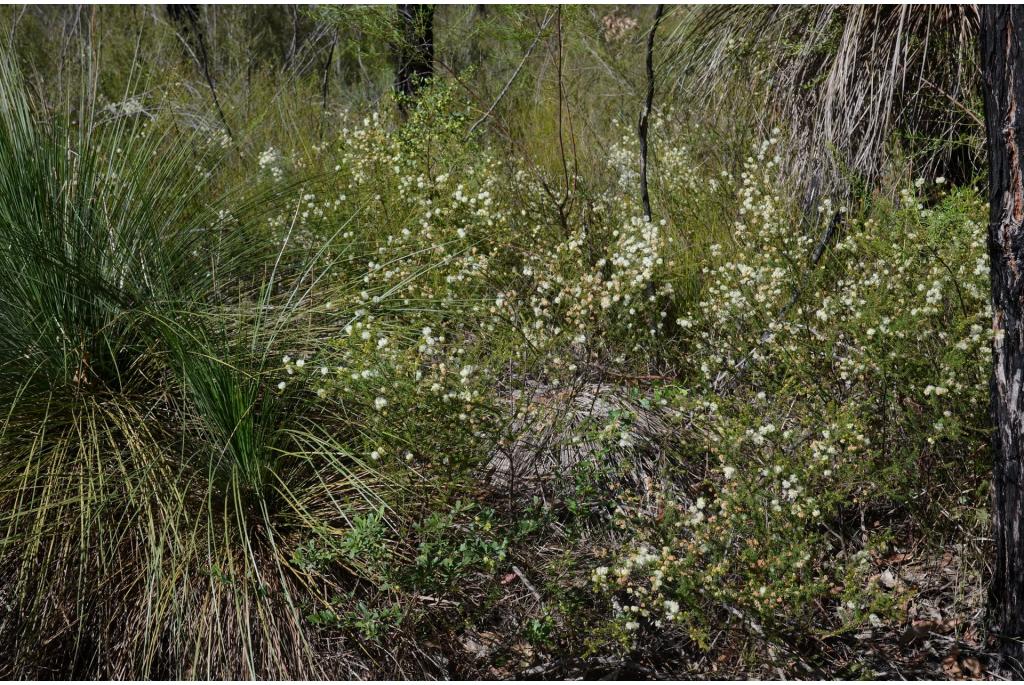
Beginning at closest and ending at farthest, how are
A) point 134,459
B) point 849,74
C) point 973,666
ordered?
point 973,666 < point 134,459 < point 849,74

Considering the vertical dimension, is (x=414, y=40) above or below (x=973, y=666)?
above

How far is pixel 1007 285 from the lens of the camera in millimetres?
2268

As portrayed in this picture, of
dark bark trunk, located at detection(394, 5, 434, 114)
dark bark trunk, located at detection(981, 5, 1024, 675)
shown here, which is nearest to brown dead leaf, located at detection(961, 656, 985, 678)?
dark bark trunk, located at detection(981, 5, 1024, 675)

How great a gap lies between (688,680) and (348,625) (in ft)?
3.32

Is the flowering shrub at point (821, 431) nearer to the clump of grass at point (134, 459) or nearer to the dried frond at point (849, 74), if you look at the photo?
the dried frond at point (849, 74)

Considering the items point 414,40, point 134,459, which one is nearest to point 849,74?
point 414,40

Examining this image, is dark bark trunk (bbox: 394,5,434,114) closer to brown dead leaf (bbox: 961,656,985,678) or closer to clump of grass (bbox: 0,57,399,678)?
clump of grass (bbox: 0,57,399,678)

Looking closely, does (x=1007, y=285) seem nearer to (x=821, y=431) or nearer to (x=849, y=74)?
(x=821, y=431)

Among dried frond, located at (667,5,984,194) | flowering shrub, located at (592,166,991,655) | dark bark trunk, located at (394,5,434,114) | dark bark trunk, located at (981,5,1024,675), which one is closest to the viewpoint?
dark bark trunk, located at (981,5,1024,675)

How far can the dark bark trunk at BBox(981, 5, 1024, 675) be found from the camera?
2.21 metres

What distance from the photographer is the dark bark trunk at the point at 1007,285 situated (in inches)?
86.8

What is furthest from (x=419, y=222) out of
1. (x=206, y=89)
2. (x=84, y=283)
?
(x=206, y=89)

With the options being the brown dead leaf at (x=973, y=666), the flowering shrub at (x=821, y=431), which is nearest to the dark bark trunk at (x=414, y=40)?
the flowering shrub at (x=821, y=431)

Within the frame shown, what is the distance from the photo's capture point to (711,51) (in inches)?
173
